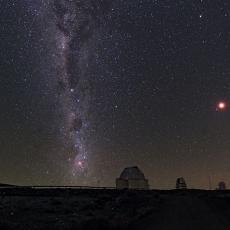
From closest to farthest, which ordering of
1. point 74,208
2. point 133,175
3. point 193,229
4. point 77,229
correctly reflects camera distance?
point 193,229 → point 77,229 → point 74,208 → point 133,175

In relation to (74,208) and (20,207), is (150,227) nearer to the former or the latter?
(74,208)

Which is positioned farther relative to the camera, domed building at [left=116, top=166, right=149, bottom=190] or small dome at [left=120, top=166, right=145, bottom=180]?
small dome at [left=120, top=166, right=145, bottom=180]

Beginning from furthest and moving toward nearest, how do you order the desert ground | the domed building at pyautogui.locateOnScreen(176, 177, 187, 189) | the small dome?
1. the small dome
2. the domed building at pyautogui.locateOnScreen(176, 177, 187, 189)
3. the desert ground

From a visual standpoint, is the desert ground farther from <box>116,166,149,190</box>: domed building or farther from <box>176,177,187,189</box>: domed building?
<box>116,166,149,190</box>: domed building

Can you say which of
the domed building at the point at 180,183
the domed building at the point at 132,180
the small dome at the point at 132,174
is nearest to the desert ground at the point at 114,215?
the domed building at the point at 180,183

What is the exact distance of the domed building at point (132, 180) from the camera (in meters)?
125

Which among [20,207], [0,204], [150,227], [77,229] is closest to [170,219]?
[150,227]

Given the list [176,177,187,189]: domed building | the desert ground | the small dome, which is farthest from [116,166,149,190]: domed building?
the desert ground

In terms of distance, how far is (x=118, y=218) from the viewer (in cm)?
2795

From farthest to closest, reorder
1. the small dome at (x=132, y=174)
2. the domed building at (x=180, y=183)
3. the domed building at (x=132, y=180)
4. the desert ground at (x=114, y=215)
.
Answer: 1. the small dome at (x=132, y=174)
2. the domed building at (x=132, y=180)
3. the domed building at (x=180, y=183)
4. the desert ground at (x=114, y=215)

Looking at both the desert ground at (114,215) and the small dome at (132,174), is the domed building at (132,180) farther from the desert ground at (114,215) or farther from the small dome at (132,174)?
the desert ground at (114,215)

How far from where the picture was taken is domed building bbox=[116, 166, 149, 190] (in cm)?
12544

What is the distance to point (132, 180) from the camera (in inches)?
5108

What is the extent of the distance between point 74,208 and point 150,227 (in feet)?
44.3
